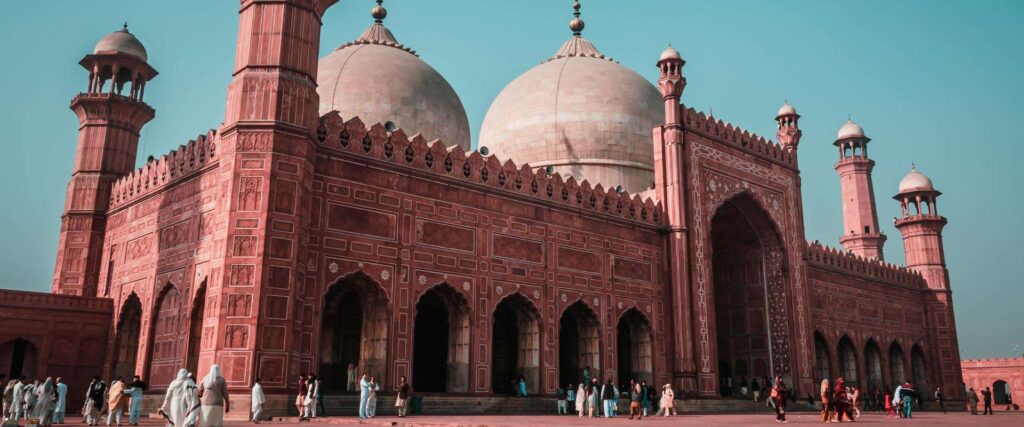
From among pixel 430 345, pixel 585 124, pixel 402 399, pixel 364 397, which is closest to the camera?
pixel 364 397

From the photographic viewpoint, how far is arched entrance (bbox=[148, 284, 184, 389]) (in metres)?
13.4

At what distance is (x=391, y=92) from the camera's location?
19.9m

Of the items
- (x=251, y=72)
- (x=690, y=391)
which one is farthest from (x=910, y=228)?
(x=251, y=72)

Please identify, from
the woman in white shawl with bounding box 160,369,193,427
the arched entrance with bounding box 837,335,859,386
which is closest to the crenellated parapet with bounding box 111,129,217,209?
the woman in white shawl with bounding box 160,369,193,427

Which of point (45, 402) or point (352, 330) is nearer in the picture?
point (45, 402)

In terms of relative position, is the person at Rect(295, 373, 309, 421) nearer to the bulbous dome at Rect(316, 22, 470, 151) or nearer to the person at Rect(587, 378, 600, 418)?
the person at Rect(587, 378, 600, 418)

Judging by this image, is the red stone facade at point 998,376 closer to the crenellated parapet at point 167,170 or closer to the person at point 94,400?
the crenellated parapet at point 167,170

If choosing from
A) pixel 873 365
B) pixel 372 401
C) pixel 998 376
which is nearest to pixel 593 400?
pixel 372 401

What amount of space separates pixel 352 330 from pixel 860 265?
17.5 m

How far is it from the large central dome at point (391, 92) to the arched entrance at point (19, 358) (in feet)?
26.5

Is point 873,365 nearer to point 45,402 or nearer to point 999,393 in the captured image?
point 999,393

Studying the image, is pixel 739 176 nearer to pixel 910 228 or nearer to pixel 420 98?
pixel 420 98

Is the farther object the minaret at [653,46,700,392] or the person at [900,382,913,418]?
the minaret at [653,46,700,392]

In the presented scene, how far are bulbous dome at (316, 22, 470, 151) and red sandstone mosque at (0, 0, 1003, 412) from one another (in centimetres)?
7
